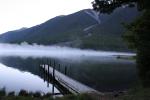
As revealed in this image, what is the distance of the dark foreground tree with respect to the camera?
23125 millimetres

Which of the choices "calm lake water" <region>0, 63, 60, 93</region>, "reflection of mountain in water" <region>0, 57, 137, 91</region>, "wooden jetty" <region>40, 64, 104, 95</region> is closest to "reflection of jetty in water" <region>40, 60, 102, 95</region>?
"wooden jetty" <region>40, 64, 104, 95</region>

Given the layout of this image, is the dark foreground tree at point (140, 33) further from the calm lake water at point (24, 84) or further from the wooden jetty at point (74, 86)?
the calm lake water at point (24, 84)

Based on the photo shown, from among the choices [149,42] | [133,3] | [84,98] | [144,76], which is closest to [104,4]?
[133,3]

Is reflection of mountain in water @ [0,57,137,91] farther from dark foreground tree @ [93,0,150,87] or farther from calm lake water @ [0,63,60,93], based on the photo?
dark foreground tree @ [93,0,150,87]

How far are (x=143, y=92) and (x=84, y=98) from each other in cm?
410

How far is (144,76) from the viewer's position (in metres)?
24.0

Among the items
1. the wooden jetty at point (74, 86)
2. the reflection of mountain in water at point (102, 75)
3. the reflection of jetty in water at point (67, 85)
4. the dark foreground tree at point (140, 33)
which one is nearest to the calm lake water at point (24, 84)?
the reflection of jetty in water at point (67, 85)

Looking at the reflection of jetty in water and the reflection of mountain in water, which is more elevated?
the reflection of jetty in water

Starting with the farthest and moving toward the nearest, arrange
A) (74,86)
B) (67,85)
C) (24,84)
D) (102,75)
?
(102,75) < (24,84) < (67,85) < (74,86)

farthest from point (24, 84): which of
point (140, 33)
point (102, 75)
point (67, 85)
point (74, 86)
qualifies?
point (140, 33)

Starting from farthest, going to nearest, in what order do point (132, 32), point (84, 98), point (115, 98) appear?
1. point (132, 32)
2. point (115, 98)
3. point (84, 98)

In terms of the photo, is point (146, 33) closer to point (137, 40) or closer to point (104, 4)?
point (137, 40)

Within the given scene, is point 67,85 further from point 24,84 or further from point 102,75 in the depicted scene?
point 102,75

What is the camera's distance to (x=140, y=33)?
23250mm
